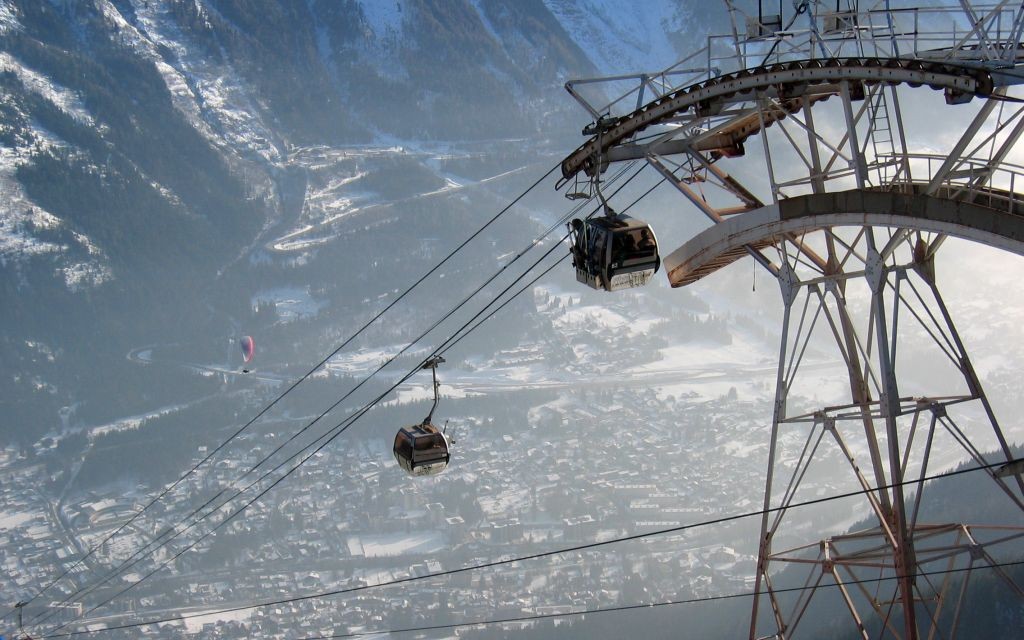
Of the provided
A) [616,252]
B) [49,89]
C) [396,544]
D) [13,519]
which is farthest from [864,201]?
[49,89]

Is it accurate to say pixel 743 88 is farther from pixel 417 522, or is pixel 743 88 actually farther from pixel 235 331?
pixel 235 331

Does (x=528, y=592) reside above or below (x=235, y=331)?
below

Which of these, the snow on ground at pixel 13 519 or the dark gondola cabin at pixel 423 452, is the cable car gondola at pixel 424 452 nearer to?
the dark gondola cabin at pixel 423 452

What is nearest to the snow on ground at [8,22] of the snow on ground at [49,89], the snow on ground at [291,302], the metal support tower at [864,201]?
the snow on ground at [49,89]

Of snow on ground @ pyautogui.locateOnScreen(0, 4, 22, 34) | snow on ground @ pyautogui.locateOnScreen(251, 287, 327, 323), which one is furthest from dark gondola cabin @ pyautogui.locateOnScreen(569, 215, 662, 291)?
snow on ground @ pyautogui.locateOnScreen(0, 4, 22, 34)

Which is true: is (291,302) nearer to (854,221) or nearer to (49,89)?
(49,89)

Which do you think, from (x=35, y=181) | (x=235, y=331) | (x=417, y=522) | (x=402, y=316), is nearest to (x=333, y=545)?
(x=417, y=522)
